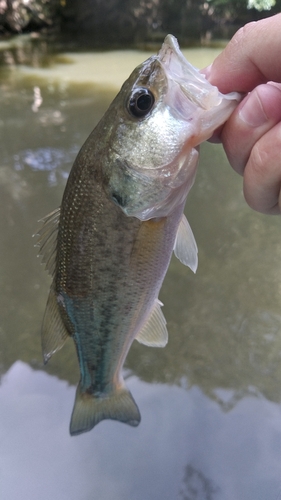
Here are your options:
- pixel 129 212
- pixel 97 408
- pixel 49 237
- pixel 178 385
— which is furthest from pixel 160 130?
pixel 178 385

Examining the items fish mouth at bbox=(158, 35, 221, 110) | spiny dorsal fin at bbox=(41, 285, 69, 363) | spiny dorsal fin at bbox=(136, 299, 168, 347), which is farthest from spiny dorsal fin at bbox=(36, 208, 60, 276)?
fish mouth at bbox=(158, 35, 221, 110)

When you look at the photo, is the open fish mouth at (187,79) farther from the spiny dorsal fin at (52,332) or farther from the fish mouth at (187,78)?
the spiny dorsal fin at (52,332)

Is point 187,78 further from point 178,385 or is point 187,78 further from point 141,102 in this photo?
point 178,385

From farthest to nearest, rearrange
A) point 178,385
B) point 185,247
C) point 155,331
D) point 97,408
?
1. point 178,385
2. point 97,408
3. point 155,331
4. point 185,247

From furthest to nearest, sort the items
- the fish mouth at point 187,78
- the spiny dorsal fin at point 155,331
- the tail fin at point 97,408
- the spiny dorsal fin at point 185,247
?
1. the tail fin at point 97,408
2. the spiny dorsal fin at point 155,331
3. the spiny dorsal fin at point 185,247
4. the fish mouth at point 187,78

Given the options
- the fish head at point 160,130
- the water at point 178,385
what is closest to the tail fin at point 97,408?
the water at point 178,385

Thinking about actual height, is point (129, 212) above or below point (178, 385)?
above
